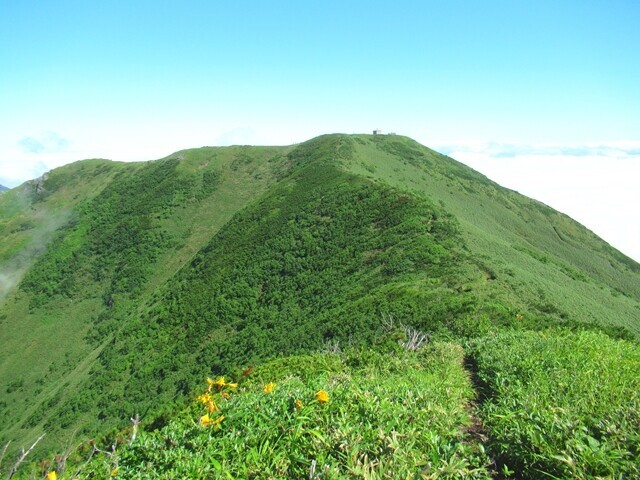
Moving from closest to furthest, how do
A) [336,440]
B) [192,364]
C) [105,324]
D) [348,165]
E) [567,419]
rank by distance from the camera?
[336,440], [567,419], [192,364], [105,324], [348,165]

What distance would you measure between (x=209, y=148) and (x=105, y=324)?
4961 centimetres

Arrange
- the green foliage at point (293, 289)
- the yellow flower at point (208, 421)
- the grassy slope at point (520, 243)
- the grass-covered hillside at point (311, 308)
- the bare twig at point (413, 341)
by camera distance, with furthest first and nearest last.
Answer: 1. the green foliage at point (293, 289)
2. the grassy slope at point (520, 243)
3. the bare twig at point (413, 341)
4. the yellow flower at point (208, 421)
5. the grass-covered hillside at point (311, 308)

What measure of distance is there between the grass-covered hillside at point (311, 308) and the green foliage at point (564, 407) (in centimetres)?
5

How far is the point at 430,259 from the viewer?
29.1 metres

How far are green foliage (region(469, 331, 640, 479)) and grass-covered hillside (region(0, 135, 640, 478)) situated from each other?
0.05 meters

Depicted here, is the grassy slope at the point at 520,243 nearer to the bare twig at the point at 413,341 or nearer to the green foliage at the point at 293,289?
the green foliage at the point at 293,289

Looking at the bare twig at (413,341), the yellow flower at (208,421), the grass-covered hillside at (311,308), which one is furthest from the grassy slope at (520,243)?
the yellow flower at (208,421)

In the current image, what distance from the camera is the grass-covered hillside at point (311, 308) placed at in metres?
5.30

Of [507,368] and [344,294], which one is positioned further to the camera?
[344,294]

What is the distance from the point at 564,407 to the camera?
6148 mm

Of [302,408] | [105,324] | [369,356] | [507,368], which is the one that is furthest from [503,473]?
[105,324]

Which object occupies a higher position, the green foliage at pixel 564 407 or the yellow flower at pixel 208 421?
the yellow flower at pixel 208 421

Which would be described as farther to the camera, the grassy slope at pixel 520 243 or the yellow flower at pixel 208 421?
the grassy slope at pixel 520 243

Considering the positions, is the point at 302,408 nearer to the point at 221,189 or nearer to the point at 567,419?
the point at 567,419
